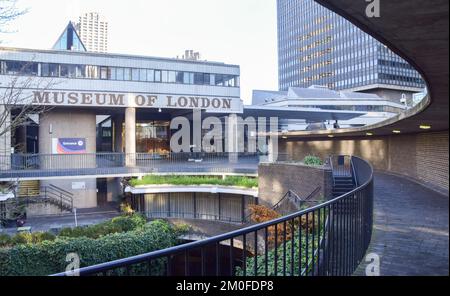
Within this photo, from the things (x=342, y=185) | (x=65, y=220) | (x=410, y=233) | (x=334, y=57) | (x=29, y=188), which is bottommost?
(x=65, y=220)

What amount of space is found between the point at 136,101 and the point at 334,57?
87747 millimetres

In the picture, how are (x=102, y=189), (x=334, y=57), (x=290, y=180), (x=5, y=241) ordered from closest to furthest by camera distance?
(x=5, y=241)
(x=290, y=180)
(x=102, y=189)
(x=334, y=57)

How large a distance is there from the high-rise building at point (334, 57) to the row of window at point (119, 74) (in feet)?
150

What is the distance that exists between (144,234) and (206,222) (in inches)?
255

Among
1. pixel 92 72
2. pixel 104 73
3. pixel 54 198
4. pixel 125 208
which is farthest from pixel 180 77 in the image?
pixel 54 198

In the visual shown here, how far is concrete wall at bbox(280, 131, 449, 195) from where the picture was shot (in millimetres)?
16581

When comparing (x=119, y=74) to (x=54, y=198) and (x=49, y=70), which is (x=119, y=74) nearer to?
(x=49, y=70)

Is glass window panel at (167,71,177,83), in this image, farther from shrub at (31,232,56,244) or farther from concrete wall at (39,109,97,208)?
shrub at (31,232,56,244)

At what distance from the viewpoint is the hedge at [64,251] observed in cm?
1441

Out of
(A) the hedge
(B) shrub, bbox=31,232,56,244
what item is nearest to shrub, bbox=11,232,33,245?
(B) shrub, bbox=31,232,56,244

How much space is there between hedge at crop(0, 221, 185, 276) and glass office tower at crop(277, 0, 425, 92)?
202ft

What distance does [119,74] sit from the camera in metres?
28.9

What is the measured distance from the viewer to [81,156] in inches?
1099

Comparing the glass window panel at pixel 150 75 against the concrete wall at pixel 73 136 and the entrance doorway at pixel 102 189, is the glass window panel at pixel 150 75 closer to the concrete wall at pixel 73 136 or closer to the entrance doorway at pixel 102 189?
the concrete wall at pixel 73 136
